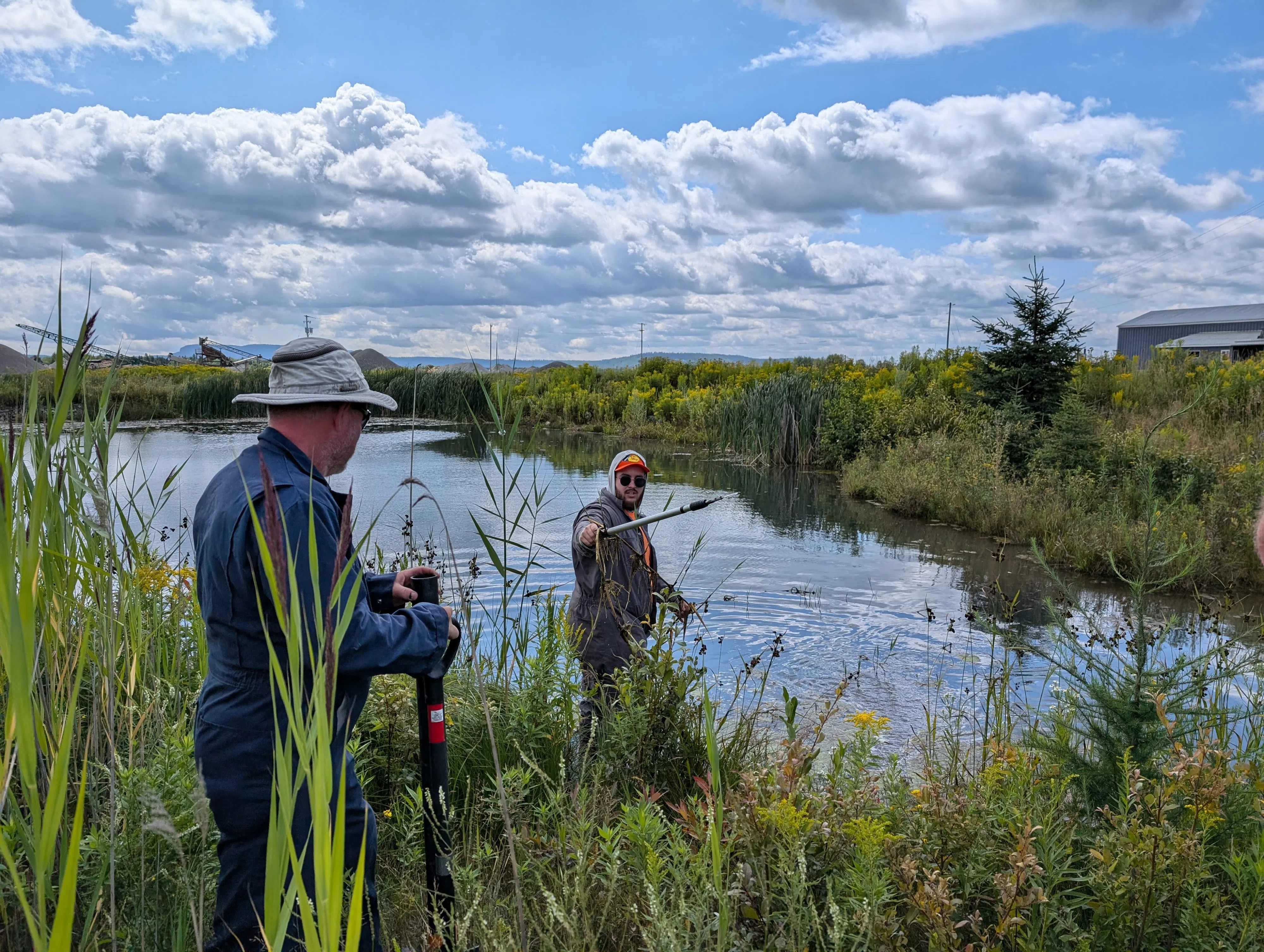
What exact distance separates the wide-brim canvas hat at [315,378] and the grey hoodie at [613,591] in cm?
249

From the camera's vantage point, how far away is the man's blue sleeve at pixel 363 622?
1.99 m

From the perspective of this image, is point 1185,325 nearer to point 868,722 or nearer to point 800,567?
point 800,567

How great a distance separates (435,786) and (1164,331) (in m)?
72.3

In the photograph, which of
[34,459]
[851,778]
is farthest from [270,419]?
[851,778]

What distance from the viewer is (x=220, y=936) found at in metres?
2.21

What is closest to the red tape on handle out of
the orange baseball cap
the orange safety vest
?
the orange safety vest

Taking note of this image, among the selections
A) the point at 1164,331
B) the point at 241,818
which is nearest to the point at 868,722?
the point at 241,818

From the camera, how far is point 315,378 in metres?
2.30

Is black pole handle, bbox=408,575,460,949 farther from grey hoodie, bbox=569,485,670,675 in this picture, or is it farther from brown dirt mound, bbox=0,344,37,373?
grey hoodie, bbox=569,485,670,675

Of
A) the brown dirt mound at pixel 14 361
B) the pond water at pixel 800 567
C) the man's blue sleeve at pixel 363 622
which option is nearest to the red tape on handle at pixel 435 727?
the man's blue sleeve at pixel 363 622

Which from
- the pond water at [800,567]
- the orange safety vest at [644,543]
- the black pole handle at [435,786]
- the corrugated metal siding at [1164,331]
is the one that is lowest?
the pond water at [800,567]

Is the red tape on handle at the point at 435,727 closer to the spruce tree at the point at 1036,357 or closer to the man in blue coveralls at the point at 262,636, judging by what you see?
the man in blue coveralls at the point at 262,636

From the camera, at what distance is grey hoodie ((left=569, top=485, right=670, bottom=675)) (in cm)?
483

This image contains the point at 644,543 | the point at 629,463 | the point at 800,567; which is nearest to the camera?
the point at 644,543
